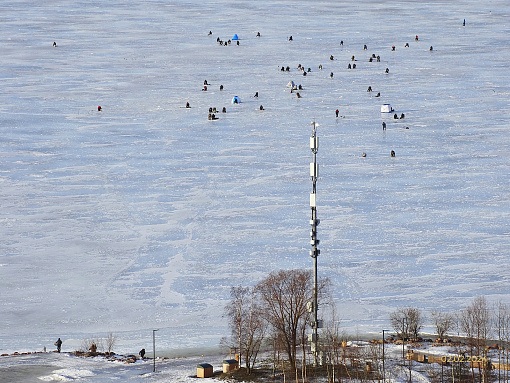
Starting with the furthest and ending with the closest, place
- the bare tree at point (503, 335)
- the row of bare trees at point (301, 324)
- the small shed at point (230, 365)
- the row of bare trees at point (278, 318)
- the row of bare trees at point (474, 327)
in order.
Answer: the row of bare trees at point (474, 327) < the row of bare trees at point (301, 324) < the row of bare trees at point (278, 318) < the small shed at point (230, 365) < the bare tree at point (503, 335)

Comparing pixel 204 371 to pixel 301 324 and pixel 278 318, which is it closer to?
pixel 278 318

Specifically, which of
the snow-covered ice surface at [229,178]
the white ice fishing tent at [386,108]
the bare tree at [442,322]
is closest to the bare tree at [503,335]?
the bare tree at [442,322]

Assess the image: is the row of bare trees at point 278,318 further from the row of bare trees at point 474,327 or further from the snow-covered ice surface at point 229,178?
the row of bare trees at point 474,327

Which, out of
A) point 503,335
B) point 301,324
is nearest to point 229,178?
point 301,324

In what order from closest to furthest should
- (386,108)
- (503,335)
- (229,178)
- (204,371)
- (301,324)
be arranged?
(204,371)
(301,324)
(503,335)
(229,178)
(386,108)

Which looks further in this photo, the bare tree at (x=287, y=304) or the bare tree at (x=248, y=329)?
the bare tree at (x=248, y=329)

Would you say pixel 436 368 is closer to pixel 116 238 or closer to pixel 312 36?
pixel 116 238

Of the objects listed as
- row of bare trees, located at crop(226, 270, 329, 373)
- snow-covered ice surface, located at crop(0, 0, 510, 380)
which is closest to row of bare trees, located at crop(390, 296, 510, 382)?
snow-covered ice surface, located at crop(0, 0, 510, 380)
